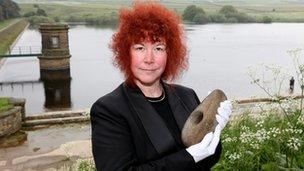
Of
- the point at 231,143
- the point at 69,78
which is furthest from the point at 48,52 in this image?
the point at 231,143

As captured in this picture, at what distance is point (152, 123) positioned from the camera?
256 centimetres

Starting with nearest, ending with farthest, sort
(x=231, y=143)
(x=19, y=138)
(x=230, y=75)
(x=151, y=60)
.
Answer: (x=151, y=60), (x=231, y=143), (x=19, y=138), (x=230, y=75)

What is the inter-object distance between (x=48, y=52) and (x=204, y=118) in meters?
33.3

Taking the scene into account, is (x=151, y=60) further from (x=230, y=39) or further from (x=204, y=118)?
(x=230, y=39)

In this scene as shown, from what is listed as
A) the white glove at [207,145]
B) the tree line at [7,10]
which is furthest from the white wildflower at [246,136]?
the tree line at [7,10]

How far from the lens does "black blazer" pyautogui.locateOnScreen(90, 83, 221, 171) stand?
2404 millimetres

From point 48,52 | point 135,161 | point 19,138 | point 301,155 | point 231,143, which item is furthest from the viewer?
point 48,52

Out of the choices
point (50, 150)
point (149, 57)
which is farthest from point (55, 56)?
point (149, 57)

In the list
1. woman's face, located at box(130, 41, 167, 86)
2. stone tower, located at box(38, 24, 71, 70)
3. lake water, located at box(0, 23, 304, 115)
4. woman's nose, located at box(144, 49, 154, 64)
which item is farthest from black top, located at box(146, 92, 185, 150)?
stone tower, located at box(38, 24, 71, 70)

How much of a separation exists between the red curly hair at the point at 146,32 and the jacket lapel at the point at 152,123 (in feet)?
0.47

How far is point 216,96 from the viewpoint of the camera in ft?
9.17

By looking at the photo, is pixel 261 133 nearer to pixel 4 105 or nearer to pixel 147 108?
pixel 147 108

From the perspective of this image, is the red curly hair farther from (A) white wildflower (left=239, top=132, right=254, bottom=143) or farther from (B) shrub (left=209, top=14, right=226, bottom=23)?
(B) shrub (left=209, top=14, right=226, bottom=23)

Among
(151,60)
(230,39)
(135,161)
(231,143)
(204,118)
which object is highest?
(151,60)
